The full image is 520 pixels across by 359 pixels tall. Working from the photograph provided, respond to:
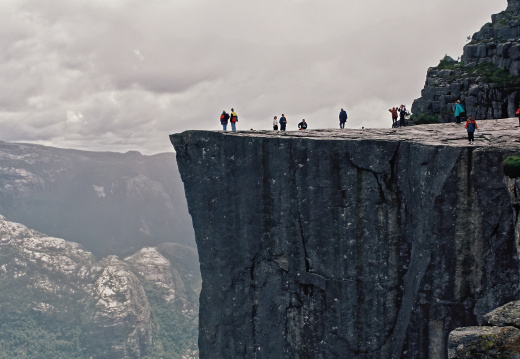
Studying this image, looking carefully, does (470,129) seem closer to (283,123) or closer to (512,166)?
(512,166)

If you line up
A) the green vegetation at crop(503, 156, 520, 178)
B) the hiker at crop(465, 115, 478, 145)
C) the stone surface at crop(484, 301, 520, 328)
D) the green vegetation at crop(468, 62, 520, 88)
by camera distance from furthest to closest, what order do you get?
the green vegetation at crop(468, 62, 520, 88)
the hiker at crop(465, 115, 478, 145)
the green vegetation at crop(503, 156, 520, 178)
the stone surface at crop(484, 301, 520, 328)

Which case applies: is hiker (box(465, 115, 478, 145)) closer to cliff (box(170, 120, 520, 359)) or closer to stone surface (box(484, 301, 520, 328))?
cliff (box(170, 120, 520, 359))

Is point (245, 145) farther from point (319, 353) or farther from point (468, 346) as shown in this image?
point (468, 346)

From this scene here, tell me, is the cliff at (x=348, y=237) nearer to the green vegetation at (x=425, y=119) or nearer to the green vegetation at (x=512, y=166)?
the green vegetation at (x=512, y=166)

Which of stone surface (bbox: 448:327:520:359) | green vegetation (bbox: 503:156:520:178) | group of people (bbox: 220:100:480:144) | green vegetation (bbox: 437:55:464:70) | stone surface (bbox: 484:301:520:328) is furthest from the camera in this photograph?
green vegetation (bbox: 437:55:464:70)

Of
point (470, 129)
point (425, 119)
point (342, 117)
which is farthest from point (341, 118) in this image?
point (470, 129)

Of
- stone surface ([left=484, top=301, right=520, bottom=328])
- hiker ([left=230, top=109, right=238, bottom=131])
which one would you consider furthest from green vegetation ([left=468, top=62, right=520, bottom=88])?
stone surface ([left=484, top=301, right=520, bottom=328])
